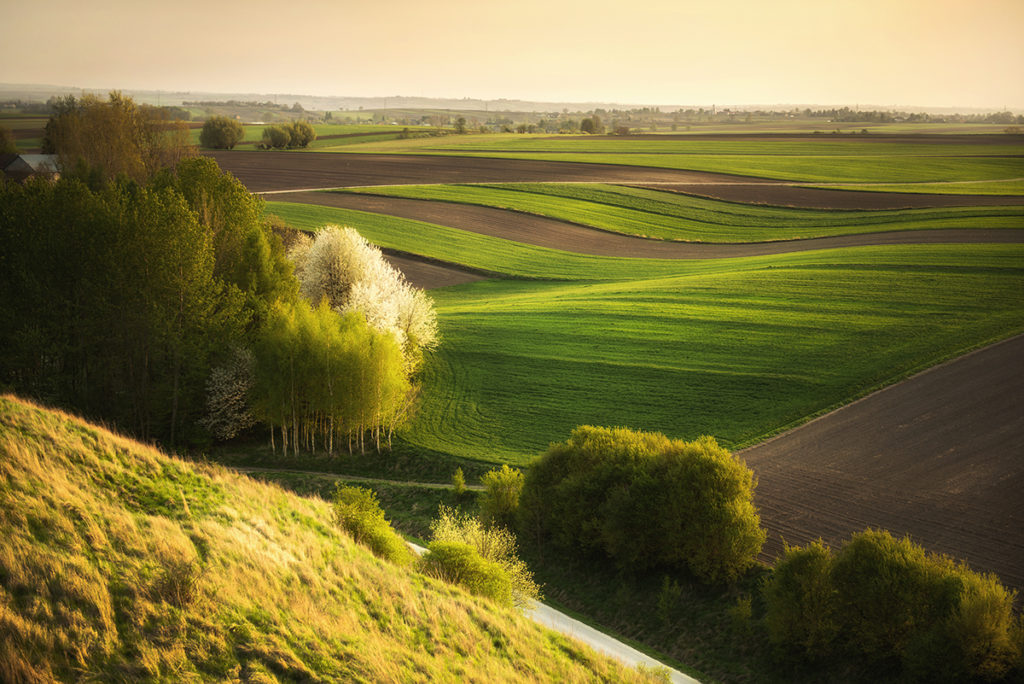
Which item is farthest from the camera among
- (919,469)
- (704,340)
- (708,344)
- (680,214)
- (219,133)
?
(219,133)

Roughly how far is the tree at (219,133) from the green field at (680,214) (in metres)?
51.8

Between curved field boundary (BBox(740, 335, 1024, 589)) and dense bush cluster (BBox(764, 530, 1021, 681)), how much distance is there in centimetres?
385

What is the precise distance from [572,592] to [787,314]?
31.3 metres

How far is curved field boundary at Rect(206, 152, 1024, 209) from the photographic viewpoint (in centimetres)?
9400

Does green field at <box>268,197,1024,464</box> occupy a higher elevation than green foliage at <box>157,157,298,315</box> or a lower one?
lower

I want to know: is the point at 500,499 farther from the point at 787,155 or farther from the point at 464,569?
the point at 787,155

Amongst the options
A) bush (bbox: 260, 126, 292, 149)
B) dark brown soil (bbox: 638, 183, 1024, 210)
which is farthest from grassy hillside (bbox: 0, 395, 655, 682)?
bush (bbox: 260, 126, 292, 149)

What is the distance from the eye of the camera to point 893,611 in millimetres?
21984

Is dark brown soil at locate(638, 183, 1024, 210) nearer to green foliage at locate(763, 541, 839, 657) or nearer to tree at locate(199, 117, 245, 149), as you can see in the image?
green foliage at locate(763, 541, 839, 657)

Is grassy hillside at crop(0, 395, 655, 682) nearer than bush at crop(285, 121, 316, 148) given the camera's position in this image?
Yes

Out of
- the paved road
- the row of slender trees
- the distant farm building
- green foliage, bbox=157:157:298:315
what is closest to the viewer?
the paved road

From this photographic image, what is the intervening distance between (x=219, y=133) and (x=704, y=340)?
114 metres

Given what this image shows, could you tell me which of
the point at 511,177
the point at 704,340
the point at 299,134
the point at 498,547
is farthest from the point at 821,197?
the point at 299,134

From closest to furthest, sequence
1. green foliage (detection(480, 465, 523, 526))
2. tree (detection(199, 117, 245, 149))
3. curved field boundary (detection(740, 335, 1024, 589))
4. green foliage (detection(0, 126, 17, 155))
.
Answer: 1. curved field boundary (detection(740, 335, 1024, 589))
2. green foliage (detection(480, 465, 523, 526))
3. green foliage (detection(0, 126, 17, 155))
4. tree (detection(199, 117, 245, 149))
